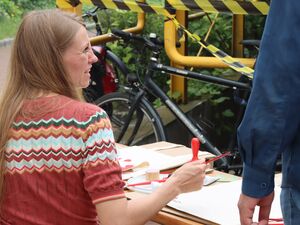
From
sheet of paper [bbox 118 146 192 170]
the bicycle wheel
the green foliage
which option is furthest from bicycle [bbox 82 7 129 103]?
the green foliage

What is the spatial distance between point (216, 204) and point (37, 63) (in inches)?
29.4

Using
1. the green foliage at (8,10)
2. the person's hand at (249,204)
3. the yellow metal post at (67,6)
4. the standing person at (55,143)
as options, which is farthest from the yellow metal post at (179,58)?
the green foliage at (8,10)

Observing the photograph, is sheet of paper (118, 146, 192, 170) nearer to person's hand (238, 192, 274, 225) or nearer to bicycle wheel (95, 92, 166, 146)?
person's hand (238, 192, 274, 225)

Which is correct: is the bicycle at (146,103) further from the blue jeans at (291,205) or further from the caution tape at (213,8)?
the blue jeans at (291,205)

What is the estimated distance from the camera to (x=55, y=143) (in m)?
2.09

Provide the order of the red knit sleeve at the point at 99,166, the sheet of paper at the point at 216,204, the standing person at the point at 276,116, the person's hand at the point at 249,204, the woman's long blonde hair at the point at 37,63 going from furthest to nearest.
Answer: the sheet of paper at the point at 216,204, the woman's long blonde hair at the point at 37,63, the red knit sleeve at the point at 99,166, the person's hand at the point at 249,204, the standing person at the point at 276,116

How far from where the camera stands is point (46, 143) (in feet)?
6.89

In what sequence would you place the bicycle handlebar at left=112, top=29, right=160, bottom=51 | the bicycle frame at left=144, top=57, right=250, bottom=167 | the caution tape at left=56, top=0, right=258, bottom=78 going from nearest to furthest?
the caution tape at left=56, top=0, right=258, bottom=78
the bicycle frame at left=144, top=57, right=250, bottom=167
the bicycle handlebar at left=112, top=29, right=160, bottom=51

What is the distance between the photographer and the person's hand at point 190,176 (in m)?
2.27

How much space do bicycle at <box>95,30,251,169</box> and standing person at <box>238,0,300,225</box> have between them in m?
2.71

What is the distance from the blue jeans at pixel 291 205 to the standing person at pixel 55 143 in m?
0.49

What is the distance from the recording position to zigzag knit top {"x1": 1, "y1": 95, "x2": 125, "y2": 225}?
2059mm

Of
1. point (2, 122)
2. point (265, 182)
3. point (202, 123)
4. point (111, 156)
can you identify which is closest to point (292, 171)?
point (265, 182)

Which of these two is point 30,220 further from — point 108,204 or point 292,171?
point 292,171
